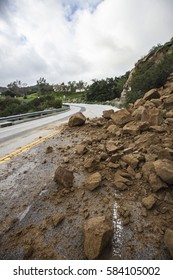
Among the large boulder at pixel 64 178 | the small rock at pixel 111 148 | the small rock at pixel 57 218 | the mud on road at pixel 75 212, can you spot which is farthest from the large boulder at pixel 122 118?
the small rock at pixel 57 218

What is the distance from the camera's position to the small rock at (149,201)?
3131mm

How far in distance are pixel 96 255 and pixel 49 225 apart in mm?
880

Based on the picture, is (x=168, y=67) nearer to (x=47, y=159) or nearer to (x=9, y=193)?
(x=47, y=159)

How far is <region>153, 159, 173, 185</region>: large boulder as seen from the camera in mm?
3373

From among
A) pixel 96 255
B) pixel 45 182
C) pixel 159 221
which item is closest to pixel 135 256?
pixel 96 255

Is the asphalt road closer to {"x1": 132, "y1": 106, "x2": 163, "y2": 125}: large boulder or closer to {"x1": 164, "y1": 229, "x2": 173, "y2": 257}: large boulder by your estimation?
{"x1": 132, "y1": 106, "x2": 163, "y2": 125}: large boulder

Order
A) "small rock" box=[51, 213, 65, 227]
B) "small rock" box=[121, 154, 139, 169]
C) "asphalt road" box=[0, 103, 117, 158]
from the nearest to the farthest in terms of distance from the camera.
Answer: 1. "small rock" box=[51, 213, 65, 227]
2. "small rock" box=[121, 154, 139, 169]
3. "asphalt road" box=[0, 103, 117, 158]

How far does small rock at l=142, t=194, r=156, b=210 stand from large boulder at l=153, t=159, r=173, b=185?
380mm

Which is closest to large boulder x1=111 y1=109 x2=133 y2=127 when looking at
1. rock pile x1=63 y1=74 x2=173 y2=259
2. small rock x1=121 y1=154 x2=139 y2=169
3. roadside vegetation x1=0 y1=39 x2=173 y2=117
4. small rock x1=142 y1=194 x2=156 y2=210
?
rock pile x1=63 y1=74 x2=173 y2=259

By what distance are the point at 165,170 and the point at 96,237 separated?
162cm

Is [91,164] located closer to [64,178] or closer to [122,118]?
[64,178]

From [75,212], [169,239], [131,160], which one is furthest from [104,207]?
[131,160]

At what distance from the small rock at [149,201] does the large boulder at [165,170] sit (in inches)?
15.0

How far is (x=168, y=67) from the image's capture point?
46.5 ft
